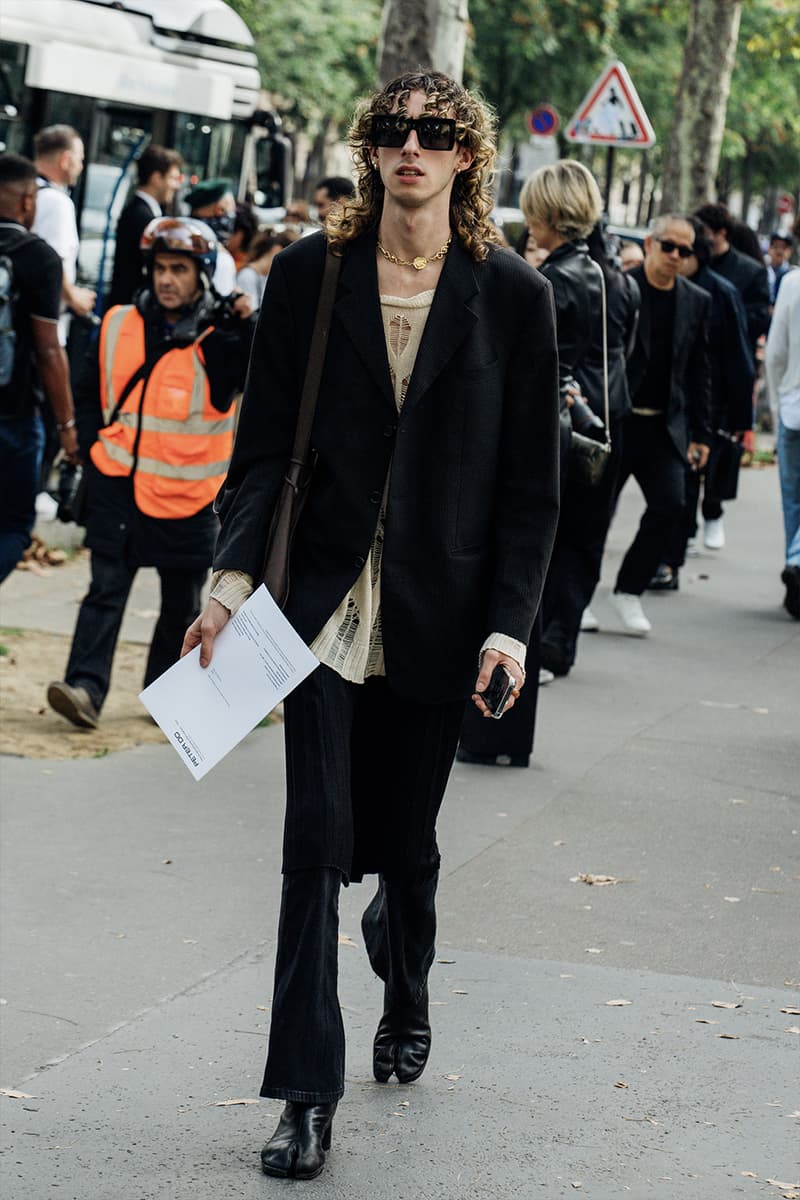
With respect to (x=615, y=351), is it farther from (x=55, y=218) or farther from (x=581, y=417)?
(x=55, y=218)

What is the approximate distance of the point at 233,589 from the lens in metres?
4.08

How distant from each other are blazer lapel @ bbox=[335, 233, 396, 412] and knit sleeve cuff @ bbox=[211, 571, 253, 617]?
0.44 metres

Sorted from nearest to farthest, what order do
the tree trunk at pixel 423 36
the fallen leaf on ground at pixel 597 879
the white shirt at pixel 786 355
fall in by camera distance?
the fallen leaf on ground at pixel 597 879
the white shirt at pixel 786 355
the tree trunk at pixel 423 36

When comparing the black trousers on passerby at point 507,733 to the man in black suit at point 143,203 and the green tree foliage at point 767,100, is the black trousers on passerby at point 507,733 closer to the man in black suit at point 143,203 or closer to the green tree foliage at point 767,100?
the man in black suit at point 143,203

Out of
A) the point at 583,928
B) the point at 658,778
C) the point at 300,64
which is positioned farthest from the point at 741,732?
the point at 300,64

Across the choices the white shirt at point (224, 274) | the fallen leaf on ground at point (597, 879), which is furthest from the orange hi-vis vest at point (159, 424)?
the white shirt at point (224, 274)

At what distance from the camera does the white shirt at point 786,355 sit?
11094 mm

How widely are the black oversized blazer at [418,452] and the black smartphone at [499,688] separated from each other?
0.08 metres

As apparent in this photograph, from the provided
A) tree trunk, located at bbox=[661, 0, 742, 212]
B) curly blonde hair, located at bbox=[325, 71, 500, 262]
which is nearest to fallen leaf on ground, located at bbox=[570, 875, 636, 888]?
curly blonde hair, located at bbox=[325, 71, 500, 262]

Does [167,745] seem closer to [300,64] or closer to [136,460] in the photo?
[136,460]

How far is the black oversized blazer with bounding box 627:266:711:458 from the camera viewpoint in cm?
1030

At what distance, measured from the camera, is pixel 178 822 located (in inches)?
261

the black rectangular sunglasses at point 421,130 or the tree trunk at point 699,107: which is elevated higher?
the tree trunk at point 699,107

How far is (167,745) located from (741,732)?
7.79 feet
